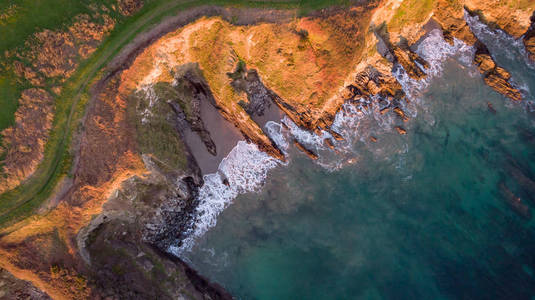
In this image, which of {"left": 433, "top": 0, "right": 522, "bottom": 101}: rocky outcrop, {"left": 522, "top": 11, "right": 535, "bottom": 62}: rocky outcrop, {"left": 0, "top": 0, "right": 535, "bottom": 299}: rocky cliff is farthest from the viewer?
{"left": 522, "top": 11, "right": 535, "bottom": 62}: rocky outcrop

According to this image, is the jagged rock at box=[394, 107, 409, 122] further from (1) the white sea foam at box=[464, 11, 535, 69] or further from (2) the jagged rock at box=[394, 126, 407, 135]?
(1) the white sea foam at box=[464, 11, 535, 69]

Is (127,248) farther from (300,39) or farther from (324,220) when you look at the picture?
(300,39)

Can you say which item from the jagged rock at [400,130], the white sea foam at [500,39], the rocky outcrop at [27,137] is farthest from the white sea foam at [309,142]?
the rocky outcrop at [27,137]

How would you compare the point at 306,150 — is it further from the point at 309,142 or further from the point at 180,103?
the point at 180,103

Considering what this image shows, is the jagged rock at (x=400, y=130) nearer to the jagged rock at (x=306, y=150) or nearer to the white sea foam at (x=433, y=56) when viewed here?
the white sea foam at (x=433, y=56)

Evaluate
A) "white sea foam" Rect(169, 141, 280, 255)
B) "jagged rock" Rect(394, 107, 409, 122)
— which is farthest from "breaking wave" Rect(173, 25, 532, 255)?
"jagged rock" Rect(394, 107, 409, 122)

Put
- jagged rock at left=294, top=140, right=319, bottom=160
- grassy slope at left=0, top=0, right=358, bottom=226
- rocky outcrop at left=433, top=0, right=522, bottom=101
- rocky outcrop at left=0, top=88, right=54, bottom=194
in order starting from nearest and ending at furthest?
rocky outcrop at left=0, top=88, right=54, bottom=194 < grassy slope at left=0, top=0, right=358, bottom=226 < rocky outcrop at left=433, top=0, right=522, bottom=101 < jagged rock at left=294, top=140, right=319, bottom=160

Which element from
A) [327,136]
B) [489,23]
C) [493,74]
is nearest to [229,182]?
[327,136]
